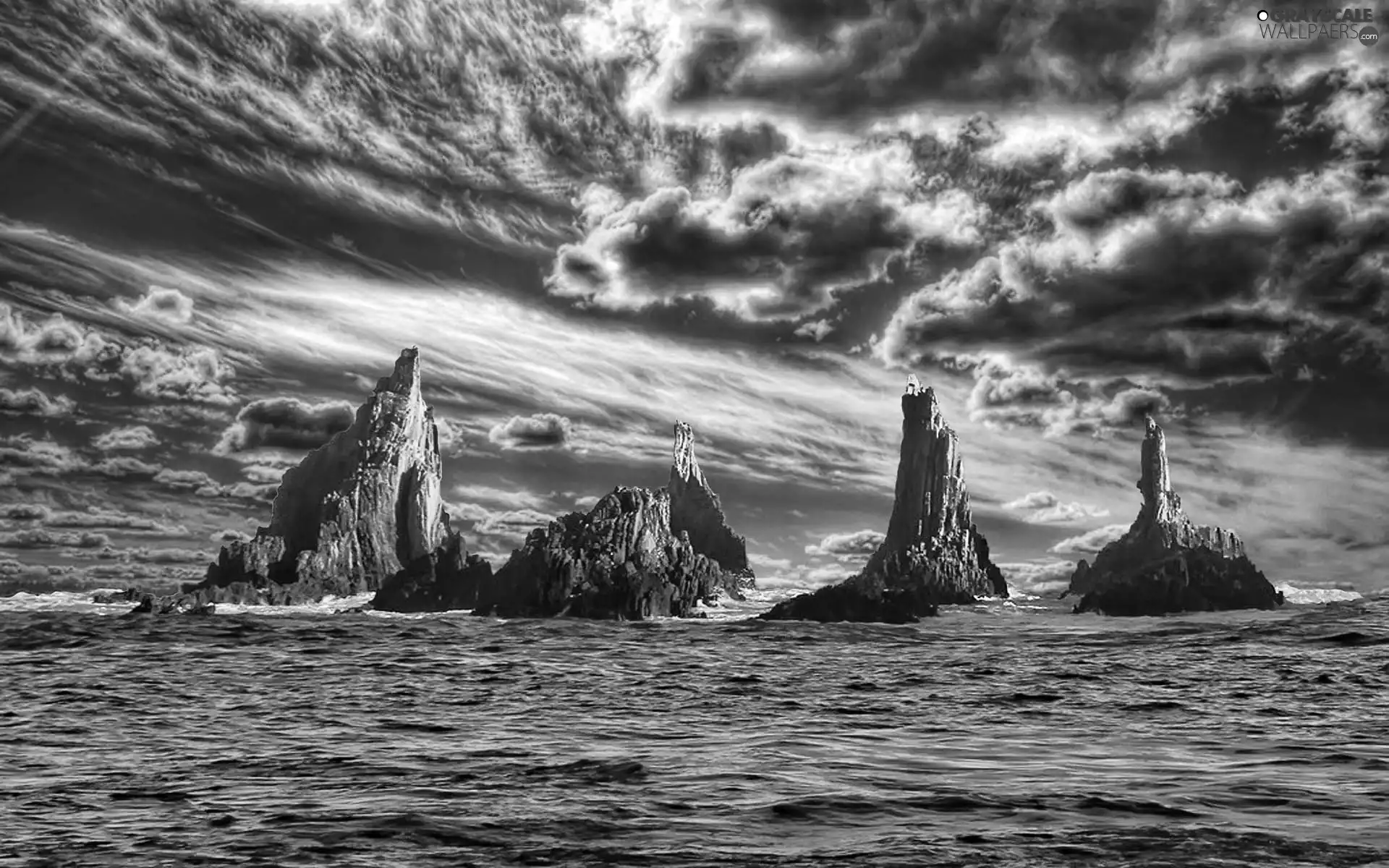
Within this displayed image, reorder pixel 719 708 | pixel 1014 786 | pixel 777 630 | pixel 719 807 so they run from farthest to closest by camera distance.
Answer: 1. pixel 777 630
2. pixel 719 708
3. pixel 1014 786
4. pixel 719 807

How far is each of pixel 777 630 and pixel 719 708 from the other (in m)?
85.1

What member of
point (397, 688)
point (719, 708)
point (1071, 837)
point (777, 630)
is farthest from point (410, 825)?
point (777, 630)

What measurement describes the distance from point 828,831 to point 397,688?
25.9 metres

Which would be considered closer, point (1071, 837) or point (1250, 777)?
point (1071, 837)

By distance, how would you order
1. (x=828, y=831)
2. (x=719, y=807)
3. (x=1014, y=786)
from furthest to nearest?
(x=1014, y=786)
(x=719, y=807)
(x=828, y=831)

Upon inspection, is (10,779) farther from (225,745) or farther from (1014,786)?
(1014,786)

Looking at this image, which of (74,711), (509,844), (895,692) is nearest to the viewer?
(509,844)

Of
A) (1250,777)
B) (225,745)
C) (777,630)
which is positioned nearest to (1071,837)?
(1250,777)

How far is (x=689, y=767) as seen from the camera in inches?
787

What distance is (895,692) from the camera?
122 ft

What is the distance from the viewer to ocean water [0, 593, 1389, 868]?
13578mm

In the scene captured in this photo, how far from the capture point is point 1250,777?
19109 mm

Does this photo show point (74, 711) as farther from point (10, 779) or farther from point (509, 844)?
point (509, 844)

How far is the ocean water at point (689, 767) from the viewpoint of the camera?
13.6 metres
